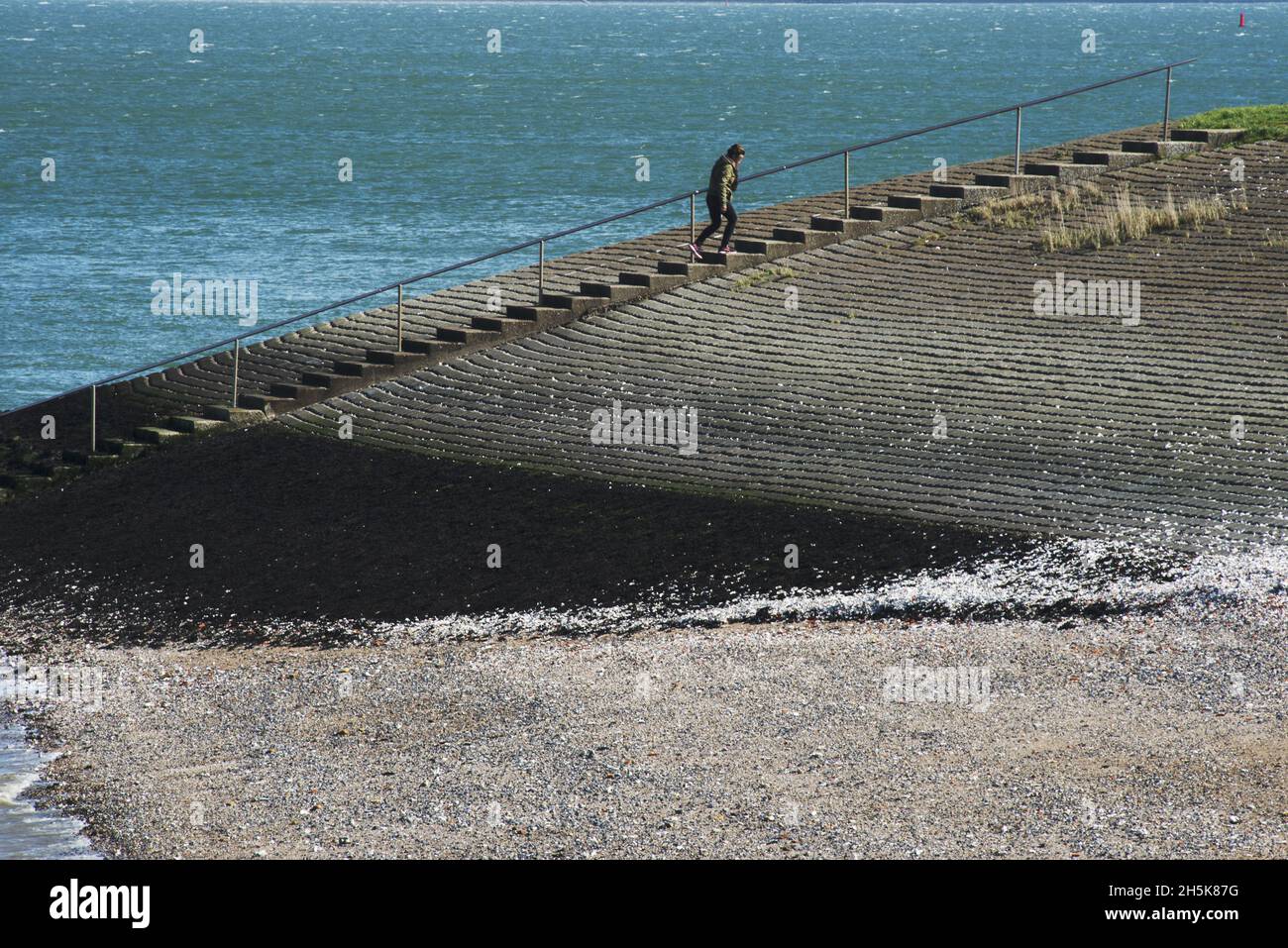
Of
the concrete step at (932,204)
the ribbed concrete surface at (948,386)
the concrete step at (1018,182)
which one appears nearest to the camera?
the ribbed concrete surface at (948,386)

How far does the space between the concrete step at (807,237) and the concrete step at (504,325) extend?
14.8 feet

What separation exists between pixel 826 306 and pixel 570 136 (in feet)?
264

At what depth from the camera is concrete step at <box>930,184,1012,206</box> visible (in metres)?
30.3

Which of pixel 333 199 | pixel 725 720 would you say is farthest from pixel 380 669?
pixel 333 199

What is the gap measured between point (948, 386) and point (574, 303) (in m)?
6.68

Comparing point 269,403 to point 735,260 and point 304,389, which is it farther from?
point 735,260

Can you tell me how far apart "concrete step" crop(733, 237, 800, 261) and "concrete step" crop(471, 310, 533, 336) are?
391cm

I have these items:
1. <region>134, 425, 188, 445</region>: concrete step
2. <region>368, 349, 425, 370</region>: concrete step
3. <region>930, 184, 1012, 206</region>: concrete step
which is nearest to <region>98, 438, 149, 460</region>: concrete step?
<region>134, 425, 188, 445</region>: concrete step

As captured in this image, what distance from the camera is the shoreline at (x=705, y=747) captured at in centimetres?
1435

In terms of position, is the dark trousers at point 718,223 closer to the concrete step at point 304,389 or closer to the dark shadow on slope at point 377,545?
the concrete step at point 304,389

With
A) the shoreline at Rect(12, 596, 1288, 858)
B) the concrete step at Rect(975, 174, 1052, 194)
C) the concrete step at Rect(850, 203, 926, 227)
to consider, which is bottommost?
the shoreline at Rect(12, 596, 1288, 858)

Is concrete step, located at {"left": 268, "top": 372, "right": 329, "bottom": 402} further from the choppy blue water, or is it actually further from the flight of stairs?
the choppy blue water

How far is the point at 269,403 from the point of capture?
86.8ft

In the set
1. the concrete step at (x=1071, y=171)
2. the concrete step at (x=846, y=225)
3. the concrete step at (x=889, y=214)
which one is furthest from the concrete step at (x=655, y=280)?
the concrete step at (x=1071, y=171)
